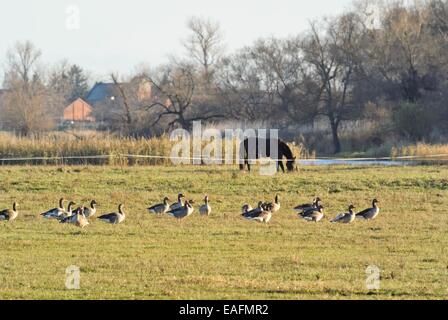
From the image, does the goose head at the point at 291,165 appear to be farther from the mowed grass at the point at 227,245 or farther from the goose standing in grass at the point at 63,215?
the goose standing in grass at the point at 63,215

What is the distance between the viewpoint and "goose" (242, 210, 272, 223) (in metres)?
19.8

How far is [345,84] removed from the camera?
6575cm

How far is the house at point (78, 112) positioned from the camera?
9672 centimetres

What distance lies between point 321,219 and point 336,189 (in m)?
7.44

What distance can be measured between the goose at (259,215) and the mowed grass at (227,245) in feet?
0.71

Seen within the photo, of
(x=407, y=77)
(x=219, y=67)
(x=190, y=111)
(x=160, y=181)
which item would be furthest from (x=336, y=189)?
(x=219, y=67)

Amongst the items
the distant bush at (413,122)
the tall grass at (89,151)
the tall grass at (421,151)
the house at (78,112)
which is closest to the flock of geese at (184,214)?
the tall grass at (89,151)

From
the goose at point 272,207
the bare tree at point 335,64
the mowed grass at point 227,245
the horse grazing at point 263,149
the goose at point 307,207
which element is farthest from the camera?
the bare tree at point 335,64

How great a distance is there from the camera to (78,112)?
335 feet

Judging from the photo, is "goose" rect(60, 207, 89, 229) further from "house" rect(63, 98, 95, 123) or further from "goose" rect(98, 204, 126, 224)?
"house" rect(63, 98, 95, 123)

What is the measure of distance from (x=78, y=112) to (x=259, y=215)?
84.2 metres

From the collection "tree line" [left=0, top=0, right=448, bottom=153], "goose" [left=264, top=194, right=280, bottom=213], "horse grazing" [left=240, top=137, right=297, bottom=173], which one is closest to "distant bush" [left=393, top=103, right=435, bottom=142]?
"tree line" [left=0, top=0, right=448, bottom=153]

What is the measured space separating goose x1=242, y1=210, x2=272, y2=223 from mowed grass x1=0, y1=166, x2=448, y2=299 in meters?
0.22
